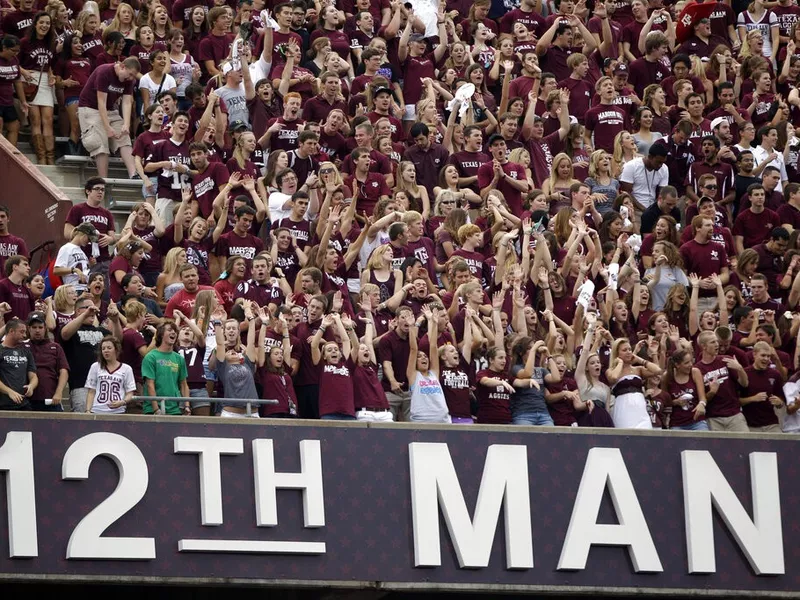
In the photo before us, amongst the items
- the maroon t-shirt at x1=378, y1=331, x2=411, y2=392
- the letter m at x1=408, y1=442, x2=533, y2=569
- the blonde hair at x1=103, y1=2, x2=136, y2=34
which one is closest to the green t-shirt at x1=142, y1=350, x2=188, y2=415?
the maroon t-shirt at x1=378, y1=331, x2=411, y2=392

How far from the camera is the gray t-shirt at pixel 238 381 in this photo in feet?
50.9

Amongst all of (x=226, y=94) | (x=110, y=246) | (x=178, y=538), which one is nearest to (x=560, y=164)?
(x=226, y=94)

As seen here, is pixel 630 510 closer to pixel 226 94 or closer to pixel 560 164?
pixel 560 164

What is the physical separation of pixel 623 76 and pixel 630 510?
7160mm

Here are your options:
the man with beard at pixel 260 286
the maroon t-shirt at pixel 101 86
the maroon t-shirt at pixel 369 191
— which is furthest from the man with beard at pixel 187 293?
the maroon t-shirt at pixel 101 86

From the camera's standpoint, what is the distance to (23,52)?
65.3 ft

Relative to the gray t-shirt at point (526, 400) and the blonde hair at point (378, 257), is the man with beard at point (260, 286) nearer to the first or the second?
the blonde hair at point (378, 257)

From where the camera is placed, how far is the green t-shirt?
611 inches

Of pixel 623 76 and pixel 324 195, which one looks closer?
pixel 324 195

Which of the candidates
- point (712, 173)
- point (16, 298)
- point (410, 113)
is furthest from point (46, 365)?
point (712, 173)

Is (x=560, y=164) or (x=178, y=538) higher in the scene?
(x=560, y=164)

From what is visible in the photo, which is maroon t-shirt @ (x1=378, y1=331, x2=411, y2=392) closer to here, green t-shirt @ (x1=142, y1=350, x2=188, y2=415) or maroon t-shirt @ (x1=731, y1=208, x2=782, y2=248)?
green t-shirt @ (x1=142, y1=350, x2=188, y2=415)

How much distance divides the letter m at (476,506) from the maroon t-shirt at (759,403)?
2.82 meters

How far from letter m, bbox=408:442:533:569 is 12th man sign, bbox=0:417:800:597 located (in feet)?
0.04
